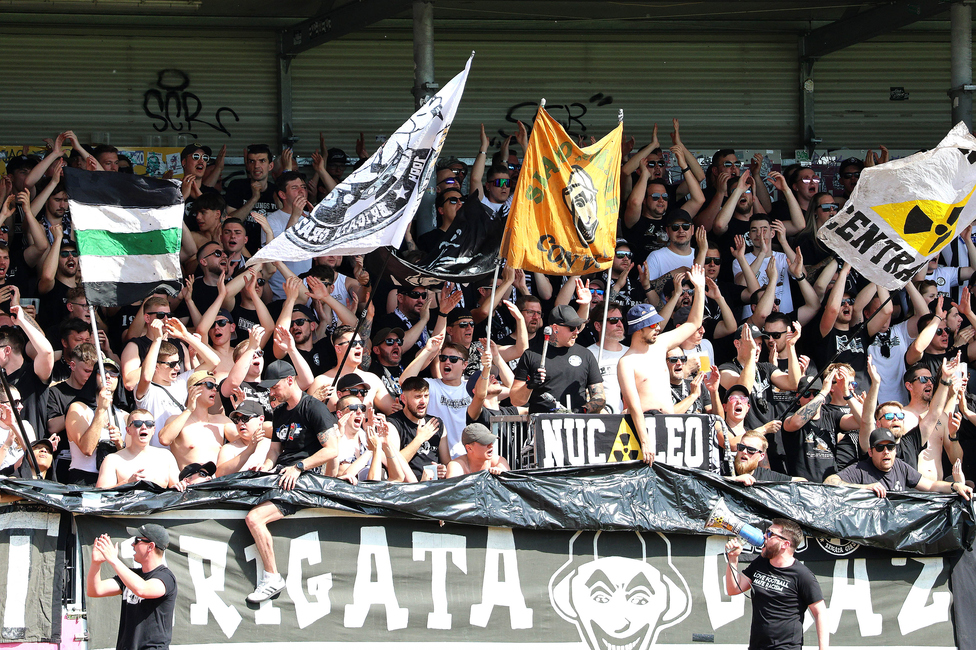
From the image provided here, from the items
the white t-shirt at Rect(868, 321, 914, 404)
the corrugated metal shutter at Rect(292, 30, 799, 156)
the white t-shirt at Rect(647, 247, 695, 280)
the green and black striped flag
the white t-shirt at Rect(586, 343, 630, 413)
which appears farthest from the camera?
the corrugated metal shutter at Rect(292, 30, 799, 156)

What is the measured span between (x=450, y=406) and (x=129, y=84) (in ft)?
24.2

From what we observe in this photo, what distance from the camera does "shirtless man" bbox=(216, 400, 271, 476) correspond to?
8820 mm

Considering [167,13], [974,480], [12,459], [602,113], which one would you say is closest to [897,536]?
[974,480]

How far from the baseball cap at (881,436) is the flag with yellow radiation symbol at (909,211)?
45.7 inches

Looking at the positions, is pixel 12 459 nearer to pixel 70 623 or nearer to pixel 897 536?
pixel 70 623

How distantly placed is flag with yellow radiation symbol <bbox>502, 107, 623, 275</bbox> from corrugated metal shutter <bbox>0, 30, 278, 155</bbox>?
21.5 ft

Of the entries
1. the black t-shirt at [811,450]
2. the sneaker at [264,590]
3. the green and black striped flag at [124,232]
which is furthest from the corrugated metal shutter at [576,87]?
the sneaker at [264,590]

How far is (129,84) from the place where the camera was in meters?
15.1

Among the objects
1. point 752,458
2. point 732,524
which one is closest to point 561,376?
point 752,458

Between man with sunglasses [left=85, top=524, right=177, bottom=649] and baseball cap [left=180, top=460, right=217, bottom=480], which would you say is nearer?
man with sunglasses [left=85, top=524, right=177, bottom=649]

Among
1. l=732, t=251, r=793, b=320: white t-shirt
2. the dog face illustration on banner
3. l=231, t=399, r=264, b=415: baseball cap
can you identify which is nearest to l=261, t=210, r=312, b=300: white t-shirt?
l=231, t=399, r=264, b=415: baseball cap

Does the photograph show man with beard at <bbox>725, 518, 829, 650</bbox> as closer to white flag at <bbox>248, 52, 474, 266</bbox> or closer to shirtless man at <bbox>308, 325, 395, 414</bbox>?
shirtless man at <bbox>308, 325, 395, 414</bbox>

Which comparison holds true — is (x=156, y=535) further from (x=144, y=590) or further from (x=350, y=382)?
(x=350, y=382)

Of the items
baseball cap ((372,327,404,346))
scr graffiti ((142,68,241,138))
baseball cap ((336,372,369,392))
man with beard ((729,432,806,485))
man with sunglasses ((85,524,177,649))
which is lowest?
man with sunglasses ((85,524,177,649))
